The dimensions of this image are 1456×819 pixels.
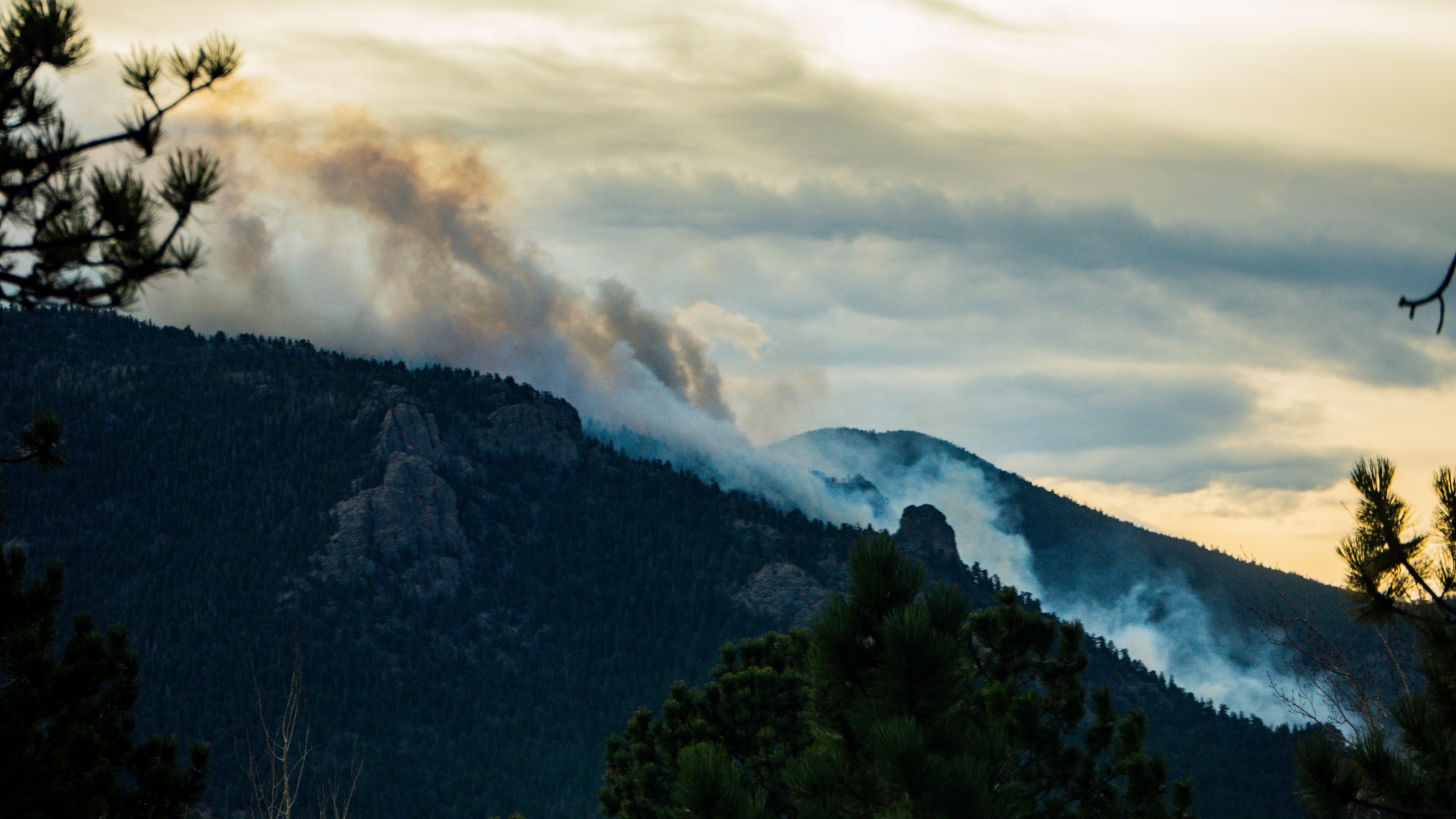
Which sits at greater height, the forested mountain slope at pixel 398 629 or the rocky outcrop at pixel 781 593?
the rocky outcrop at pixel 781 593

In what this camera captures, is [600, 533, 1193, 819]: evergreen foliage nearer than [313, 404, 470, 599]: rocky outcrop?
Yes

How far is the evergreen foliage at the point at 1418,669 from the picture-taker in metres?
10.8

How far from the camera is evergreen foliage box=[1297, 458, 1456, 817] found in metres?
10.8

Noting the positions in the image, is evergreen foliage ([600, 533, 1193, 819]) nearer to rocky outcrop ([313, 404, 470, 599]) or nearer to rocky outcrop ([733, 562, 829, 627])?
rocky outcrop ([733, 562, 829, 627])

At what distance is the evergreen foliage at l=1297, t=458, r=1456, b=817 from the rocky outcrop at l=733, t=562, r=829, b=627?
529ft

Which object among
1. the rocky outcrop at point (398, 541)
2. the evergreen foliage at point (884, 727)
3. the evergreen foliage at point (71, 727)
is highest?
the rocky outcrop at point (398, 541)

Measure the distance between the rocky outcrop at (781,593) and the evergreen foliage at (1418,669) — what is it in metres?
161

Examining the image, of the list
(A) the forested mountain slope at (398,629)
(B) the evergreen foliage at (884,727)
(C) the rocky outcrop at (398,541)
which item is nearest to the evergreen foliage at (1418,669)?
(B) the evergreen foliage at (884,727)

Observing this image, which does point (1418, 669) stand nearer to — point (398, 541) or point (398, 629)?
point (398, 629)

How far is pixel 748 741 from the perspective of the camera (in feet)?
130

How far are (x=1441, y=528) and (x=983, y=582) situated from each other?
632 ft

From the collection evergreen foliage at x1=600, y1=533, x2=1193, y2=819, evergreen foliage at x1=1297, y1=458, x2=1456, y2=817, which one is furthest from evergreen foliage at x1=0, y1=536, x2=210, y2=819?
evergreen foliage at x1=1297, y1=458, x2=1456, y2=817

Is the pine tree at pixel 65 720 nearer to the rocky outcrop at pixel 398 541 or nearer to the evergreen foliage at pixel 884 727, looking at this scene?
the evergreen foliage at pixel 884 727

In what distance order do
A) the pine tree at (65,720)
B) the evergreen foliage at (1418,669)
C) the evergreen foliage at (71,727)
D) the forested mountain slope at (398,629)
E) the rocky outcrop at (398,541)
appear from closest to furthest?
the evergreen foliage at (1418,669) → the pine tree at (65,720) → the evergreen foliage at (71,727) → the forested mountain slope at (398,629) → the rocky outcrop at (398,541)
